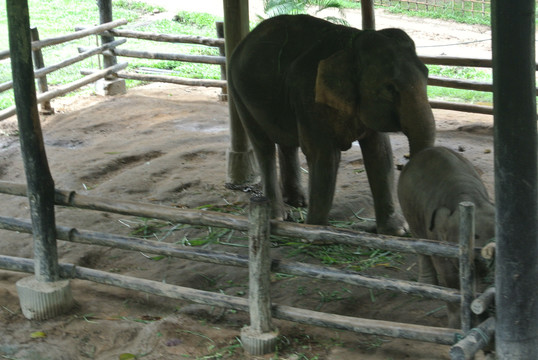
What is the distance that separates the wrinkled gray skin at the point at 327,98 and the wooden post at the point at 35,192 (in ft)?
6.29

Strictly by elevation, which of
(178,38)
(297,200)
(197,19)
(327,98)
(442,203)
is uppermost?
(197,19)

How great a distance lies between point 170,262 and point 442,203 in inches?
94.7

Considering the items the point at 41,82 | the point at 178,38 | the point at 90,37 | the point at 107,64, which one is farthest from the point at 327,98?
the point at 90,37

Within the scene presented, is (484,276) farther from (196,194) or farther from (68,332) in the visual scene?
(196,194)

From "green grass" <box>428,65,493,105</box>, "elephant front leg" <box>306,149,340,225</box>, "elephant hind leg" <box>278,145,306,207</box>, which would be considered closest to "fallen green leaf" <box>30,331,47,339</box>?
"elephant front leg" <box>306,149,340,225</box>

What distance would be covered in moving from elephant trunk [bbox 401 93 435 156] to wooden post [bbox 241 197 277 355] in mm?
1203

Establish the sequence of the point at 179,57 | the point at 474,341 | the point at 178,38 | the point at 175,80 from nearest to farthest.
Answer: the point at 474,341
the point at 178,38
the point at 179,57
the point at 175,80

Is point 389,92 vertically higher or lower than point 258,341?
higher

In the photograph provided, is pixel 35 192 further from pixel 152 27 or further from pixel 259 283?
pixel 152 27

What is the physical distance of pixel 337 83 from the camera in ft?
17.5

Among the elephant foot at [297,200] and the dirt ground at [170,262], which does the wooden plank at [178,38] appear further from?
the elephant foot at [297,200]

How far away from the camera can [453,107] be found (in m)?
9.75

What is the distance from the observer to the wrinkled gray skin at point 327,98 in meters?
5.08

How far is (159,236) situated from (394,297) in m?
2.20
